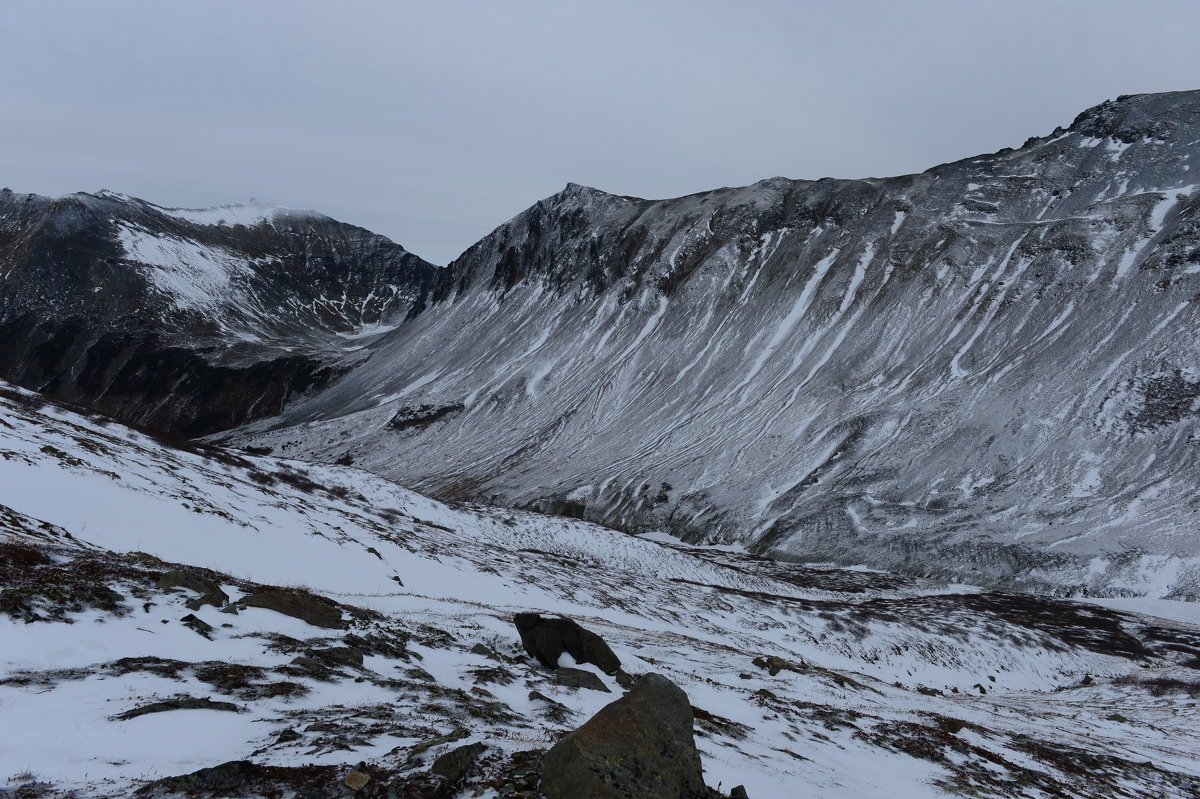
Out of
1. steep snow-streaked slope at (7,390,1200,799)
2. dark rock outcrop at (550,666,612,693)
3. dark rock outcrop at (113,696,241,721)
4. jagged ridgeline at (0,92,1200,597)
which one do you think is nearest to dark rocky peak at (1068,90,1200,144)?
jagged ridgeline at (0,92,1200,597)

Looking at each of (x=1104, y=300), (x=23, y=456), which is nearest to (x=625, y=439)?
(x=1104, y=300)

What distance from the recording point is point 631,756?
6.50 m

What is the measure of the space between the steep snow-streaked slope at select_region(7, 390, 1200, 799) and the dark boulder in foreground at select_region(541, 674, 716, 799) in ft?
2.65

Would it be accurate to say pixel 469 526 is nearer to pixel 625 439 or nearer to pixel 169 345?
pixel 625 439

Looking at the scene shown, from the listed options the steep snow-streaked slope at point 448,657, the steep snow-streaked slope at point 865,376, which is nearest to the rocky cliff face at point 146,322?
the steep snow-streaked slope at point 865,376

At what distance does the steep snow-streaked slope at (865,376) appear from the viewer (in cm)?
5647

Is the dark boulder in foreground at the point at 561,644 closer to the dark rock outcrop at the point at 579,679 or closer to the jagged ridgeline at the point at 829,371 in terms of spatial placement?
the dark rock outcrop at the point at 579,679

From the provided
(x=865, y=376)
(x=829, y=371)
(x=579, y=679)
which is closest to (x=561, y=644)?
(x=579, y=679)

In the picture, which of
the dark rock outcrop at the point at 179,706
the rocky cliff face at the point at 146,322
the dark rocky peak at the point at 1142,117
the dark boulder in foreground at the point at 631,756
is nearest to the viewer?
the dark boulder in foreground at the point at 631,756

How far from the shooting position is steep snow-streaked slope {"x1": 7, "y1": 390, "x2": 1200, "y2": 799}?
7.44 metres

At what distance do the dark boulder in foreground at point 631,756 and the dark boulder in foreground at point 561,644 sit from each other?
614cm

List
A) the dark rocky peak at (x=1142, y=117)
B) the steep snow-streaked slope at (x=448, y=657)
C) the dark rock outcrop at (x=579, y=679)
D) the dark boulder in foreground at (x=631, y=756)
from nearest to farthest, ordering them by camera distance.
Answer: the dark boulder in foreground at (x=631, y=756) < the steep snow-streaked slope at (x=448, y=657) < the dark rock outcrop at (x=579, y=679) < the dark rocky peak at (x=1142, y=117)

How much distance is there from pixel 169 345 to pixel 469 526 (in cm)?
13208

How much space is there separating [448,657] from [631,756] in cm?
715
